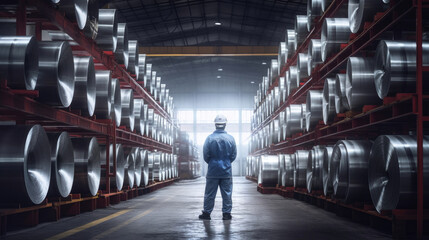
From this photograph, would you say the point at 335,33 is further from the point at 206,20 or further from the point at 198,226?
the point at 206,20

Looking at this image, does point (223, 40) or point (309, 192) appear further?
point (223, 40)

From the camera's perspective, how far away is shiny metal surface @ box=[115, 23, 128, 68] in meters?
9.73

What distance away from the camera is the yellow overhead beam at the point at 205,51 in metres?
24.5

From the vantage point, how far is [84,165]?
7352mm

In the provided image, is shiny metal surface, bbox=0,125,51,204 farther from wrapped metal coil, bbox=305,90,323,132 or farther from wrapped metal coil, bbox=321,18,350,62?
wrapped metal coil, bbox=305,90,323,132

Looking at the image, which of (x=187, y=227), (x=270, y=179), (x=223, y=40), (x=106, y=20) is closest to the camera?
(x=187, y=227)

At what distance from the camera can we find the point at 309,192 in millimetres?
9617

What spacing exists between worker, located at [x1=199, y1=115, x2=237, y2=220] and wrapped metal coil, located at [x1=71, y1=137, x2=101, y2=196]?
5.84 ft

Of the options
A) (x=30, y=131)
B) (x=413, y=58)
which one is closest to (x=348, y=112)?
(x=413, y=58)

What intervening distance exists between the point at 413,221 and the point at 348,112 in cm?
192

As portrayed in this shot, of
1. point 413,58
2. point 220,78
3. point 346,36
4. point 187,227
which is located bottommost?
point 187,227

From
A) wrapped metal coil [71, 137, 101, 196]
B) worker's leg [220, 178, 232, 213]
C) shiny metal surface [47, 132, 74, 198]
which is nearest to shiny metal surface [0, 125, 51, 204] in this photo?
shiny metal surface [47, 132, 74, 198]

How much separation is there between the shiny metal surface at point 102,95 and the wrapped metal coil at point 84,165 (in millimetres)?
695

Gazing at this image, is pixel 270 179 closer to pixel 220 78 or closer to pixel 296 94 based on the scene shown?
pixel 296 94
